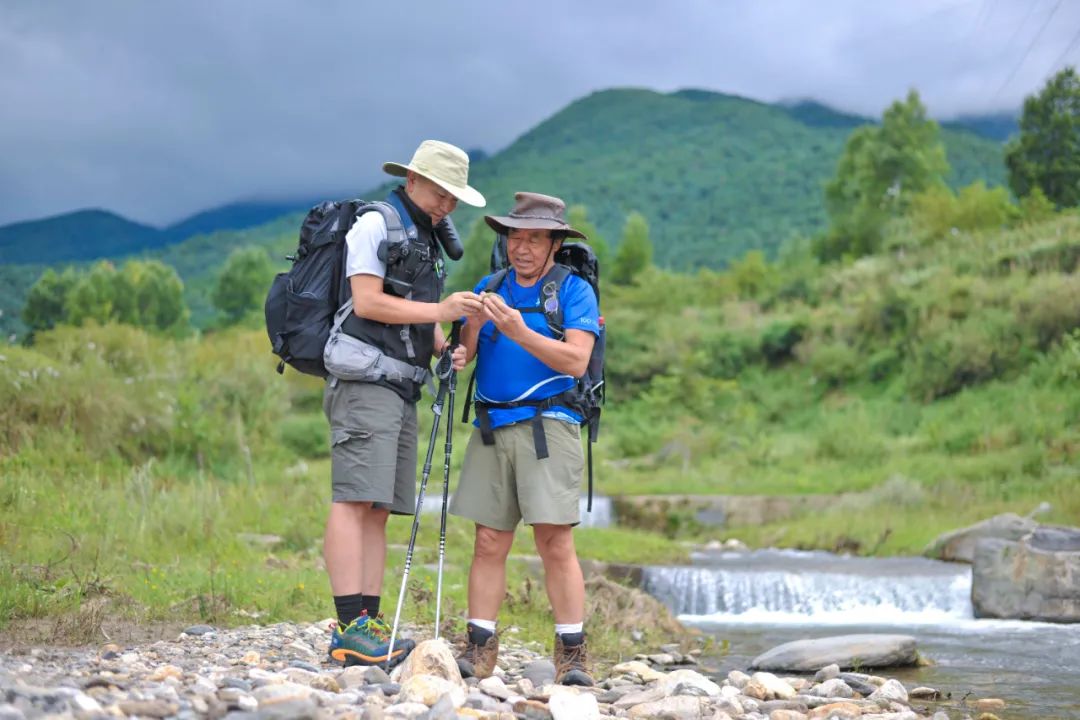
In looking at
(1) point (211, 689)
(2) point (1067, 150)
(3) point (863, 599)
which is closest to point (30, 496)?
(1) point (211, 689)

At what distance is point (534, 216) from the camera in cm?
535

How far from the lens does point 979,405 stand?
1012 inches

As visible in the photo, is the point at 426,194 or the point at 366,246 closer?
the point at 366,246

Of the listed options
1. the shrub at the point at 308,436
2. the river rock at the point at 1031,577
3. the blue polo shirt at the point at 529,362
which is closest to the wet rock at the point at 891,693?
the blue polo shirt at the point at 529,362

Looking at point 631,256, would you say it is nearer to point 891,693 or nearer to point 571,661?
point 891,693

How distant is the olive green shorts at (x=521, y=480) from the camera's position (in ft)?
17.0

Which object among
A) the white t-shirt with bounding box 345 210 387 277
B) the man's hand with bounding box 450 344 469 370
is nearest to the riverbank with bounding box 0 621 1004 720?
the man's hand with bounding box 450 344 469 370

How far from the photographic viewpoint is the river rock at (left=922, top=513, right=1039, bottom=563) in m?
15.1

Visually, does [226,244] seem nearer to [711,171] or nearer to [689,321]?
[711,171]

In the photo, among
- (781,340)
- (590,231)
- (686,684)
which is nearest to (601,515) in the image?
(686,684)

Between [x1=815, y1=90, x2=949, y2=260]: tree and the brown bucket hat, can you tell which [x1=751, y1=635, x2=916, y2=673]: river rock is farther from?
[x1=815, y1=90, x2=949, y2=260]: tree

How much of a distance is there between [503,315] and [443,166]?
791 mm

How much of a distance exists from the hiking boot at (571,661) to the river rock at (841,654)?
353 cm

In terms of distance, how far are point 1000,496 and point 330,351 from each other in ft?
54.2
